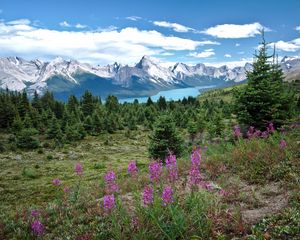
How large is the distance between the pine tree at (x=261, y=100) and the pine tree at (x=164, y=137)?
6128mm

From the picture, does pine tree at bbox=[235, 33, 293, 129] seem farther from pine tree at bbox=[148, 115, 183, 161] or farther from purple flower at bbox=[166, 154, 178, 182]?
purple flower at bbox=[166, 154, 178, 182]

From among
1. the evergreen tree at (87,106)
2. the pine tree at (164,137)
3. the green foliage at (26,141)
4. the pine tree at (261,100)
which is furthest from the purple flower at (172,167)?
the evergreen tree at (87,106)

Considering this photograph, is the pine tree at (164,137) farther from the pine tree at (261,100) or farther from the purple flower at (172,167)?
the purple flower at (172,167)

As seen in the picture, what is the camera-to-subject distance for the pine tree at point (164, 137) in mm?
24828

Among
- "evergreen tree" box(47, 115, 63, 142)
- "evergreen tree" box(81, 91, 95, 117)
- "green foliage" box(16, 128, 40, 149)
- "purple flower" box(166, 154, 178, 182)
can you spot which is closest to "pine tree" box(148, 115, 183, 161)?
"purple flower" box(166, 154, 178, 182)

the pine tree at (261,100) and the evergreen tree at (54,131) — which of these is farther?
the evergreen tree at (54,131)

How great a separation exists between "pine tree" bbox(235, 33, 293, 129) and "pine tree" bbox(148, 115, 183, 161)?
20.1 feet

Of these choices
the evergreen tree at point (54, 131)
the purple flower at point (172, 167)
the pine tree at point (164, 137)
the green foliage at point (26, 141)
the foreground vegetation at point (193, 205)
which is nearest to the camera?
the foreground vegetation at point (193, 205)

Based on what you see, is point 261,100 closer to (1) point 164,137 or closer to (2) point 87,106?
(1) point 164,137

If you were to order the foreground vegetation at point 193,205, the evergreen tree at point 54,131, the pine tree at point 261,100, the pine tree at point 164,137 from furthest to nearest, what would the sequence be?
the evergreen tree at point 54,131
the pine tree at point 164,137
the pine tree at point 261,100
the foreground vegetation at point 193,205

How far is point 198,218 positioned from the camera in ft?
18.2

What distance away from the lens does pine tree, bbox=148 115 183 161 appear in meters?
24.8

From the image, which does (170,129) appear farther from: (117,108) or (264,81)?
(117,108)

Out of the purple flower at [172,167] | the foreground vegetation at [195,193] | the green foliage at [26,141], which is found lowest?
the green foliage at [26,141]
